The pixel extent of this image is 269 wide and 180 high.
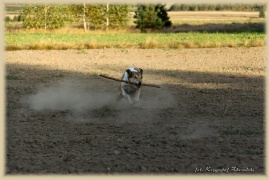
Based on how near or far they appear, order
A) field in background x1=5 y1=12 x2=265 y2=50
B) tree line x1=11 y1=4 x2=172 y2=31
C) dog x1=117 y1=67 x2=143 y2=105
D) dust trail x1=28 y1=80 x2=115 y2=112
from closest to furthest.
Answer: dog x1=117 y1=67 x2=143 y2=105 → dust trail x1=28 y1=80 x2=115 y2=112 → field in background x1=5 y1=12 x2=265 y2=50 → tree line x1=11 y1=4 x2=172 y2=31

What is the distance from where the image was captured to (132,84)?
9.52 meters

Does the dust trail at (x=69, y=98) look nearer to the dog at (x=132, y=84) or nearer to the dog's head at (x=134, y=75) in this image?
the dog at (x=132, y=84)

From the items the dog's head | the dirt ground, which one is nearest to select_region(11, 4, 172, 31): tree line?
the dirt ground

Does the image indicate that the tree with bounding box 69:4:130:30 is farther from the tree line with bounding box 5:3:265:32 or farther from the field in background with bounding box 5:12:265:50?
the field in background with bounding box 5:12:265:50

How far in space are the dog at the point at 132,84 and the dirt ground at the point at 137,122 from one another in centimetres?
31

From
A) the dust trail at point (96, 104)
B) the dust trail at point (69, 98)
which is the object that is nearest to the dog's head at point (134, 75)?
the dust trail at point (96, 104)

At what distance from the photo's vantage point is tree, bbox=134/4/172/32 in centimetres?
4338

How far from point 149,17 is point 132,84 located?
34718 millimetres

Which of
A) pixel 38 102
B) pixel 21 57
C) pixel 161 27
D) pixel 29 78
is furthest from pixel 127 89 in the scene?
pixel 161 27

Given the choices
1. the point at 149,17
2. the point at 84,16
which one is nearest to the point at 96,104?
the point at 84,16

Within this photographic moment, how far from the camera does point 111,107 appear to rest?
10531mm

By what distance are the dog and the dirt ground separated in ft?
1.03

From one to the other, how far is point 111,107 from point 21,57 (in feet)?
36.8

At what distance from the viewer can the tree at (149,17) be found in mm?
43375
